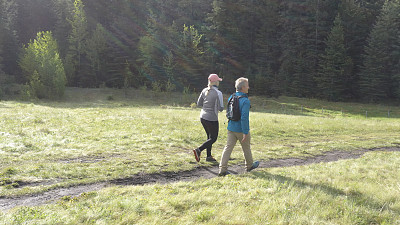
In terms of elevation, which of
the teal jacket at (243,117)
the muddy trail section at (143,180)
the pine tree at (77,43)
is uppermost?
the pine tree at (77,43)

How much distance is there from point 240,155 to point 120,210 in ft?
19.9

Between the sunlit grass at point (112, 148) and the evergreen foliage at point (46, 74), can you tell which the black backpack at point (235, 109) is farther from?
the evergreen foliage at point (46, 74)

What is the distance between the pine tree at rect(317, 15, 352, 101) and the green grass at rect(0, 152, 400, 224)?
51658 mm

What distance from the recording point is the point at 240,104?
644 centimetres

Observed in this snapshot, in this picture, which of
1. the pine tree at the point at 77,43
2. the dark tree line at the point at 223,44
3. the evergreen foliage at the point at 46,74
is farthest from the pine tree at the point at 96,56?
the evergreen foliage at the point at 46,74

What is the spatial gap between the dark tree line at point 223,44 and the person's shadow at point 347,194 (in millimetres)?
44488

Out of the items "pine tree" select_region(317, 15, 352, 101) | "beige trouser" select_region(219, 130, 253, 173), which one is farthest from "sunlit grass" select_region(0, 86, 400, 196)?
"pine tree" select_region(317, 15, 352, 101)

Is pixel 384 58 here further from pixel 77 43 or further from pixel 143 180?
pixel 77 43

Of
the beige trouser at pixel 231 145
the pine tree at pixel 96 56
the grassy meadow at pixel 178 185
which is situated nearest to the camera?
the grassy meadow at pixel 178 185

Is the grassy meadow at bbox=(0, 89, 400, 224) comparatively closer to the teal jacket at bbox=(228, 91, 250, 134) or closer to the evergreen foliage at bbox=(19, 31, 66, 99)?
the teal jacket at bbox=(228, 91, 250, 134)

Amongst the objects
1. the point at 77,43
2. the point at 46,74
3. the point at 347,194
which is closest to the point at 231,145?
the point at 347,194

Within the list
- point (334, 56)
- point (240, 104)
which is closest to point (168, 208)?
point (240, 104)

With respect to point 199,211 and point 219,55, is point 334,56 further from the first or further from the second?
point 199,211

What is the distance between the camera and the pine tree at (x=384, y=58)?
Answer: 49.7 metres
